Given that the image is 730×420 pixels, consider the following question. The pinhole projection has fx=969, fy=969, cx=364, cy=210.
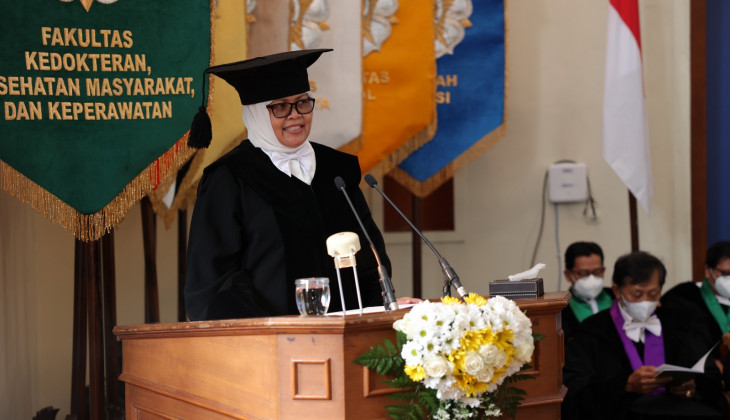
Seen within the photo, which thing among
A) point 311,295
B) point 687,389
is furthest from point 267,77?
point 687,389

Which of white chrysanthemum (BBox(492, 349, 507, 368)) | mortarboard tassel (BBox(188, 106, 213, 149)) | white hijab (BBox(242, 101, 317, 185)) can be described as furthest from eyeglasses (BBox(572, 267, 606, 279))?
white chrysanthemum (BBox(492, 349, 507, 368))

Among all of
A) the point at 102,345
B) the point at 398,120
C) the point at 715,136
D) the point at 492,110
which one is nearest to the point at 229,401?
the point at 102,345

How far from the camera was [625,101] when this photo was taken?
5488mm

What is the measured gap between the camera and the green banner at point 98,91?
369 cm

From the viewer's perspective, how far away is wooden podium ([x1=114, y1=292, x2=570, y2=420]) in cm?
214

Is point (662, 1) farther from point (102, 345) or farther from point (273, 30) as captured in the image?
point (102, 345)

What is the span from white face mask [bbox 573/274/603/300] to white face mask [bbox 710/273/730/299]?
2.05 feet

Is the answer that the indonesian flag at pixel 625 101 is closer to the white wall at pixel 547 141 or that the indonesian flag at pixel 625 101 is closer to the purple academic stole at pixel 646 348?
the white wall at pixel 547 141

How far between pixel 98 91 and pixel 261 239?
1.26 meters

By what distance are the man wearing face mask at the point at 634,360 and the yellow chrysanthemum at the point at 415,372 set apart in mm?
2563

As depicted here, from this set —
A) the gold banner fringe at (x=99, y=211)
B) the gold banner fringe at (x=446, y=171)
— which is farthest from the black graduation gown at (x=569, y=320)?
the gold banner fringe at (x=99, y=211)

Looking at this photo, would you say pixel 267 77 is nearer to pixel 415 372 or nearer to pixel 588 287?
pixel 415 372

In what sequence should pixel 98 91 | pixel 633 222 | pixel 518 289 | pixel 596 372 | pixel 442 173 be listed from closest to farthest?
pixel 518 289 → pixel 98 91 → pixel 596 372 → pixel 442 173 → pixel 633 222

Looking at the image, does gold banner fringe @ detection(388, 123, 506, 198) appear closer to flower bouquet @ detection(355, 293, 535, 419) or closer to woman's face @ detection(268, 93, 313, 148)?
woman's face @ detection(268, 93, 313, 148)
